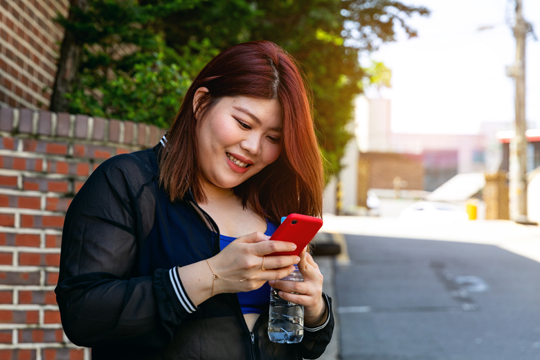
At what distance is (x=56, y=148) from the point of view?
9.42 ft

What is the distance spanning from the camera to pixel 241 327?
1597 mm

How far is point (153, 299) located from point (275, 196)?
73cm

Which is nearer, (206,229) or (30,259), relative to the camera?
(206,229)

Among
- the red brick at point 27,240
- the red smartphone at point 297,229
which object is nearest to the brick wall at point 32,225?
the red brick at point 27,240

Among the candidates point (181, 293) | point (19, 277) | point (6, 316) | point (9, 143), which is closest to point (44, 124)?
point (9, 143)

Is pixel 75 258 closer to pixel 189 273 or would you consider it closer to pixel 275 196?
pixel 189 273

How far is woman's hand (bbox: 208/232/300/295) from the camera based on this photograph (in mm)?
1380

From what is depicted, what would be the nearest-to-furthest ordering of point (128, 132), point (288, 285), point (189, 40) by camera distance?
point (288, 285), point (128, 132), point (189, 40)

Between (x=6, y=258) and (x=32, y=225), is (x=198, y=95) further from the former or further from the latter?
(x=6, y=258)

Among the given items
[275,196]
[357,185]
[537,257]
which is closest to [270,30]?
[275,196]

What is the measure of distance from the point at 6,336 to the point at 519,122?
18170 mm

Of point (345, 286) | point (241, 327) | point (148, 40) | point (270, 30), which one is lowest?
point (345, 286)

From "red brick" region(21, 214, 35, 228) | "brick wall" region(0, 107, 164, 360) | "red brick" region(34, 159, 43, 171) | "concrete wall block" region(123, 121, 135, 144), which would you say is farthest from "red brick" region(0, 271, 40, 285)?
"concrete wall block" region(123, 121, 135, 144)

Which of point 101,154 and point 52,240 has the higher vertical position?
point 101,154
